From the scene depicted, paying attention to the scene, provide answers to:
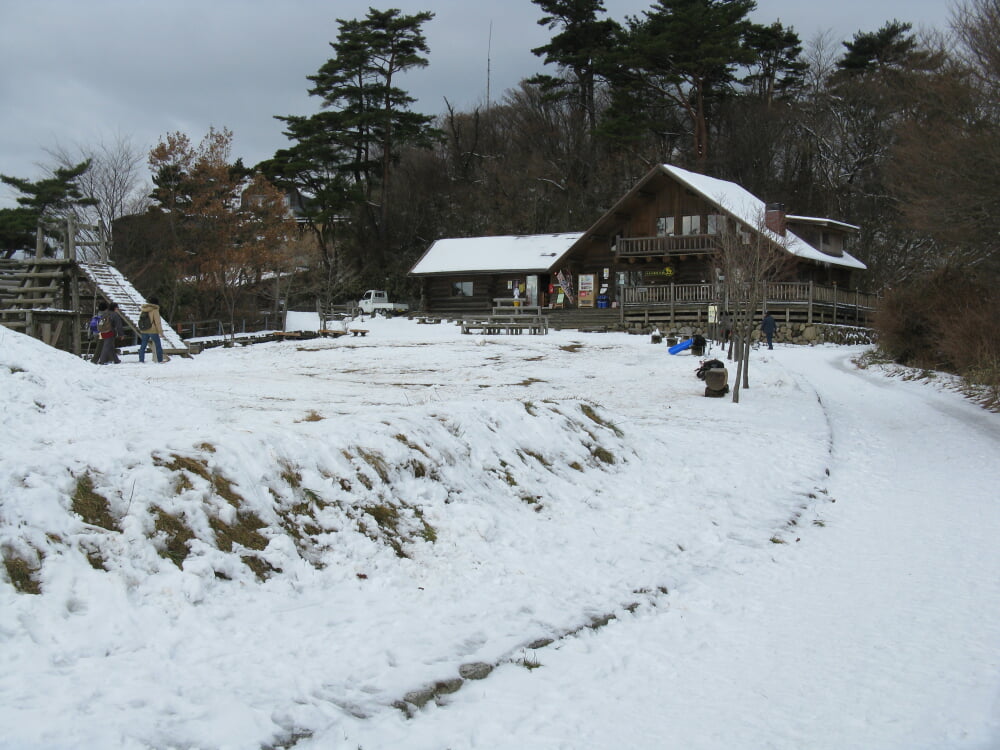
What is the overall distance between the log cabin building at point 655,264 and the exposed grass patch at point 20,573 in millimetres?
30583

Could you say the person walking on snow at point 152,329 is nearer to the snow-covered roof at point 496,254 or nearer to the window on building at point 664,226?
the snow-covered roof at point 496,254

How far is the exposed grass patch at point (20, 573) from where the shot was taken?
4.27m

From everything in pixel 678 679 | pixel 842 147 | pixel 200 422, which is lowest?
pixel 678 679

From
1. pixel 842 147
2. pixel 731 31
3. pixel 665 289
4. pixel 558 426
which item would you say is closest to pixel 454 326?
pixel 665 289

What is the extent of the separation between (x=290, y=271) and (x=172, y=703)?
46.2m

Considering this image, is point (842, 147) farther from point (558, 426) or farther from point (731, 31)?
point (558, 426)

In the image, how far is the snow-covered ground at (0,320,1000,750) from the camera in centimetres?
402

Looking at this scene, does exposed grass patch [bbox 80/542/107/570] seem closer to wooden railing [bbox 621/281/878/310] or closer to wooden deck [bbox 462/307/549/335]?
wooden deck [bbox 462/307/549/335]

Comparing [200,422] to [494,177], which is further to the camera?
[494,177]

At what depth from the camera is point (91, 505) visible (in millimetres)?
5027

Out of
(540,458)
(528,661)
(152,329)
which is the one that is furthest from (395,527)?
(152,329)

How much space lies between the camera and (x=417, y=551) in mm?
6117

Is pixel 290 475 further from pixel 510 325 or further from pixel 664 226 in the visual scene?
pixel 664 226

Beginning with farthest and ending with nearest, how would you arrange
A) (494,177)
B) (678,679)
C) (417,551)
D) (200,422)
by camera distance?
(494,177)
(200,422)
(417,551)
(678,679)
